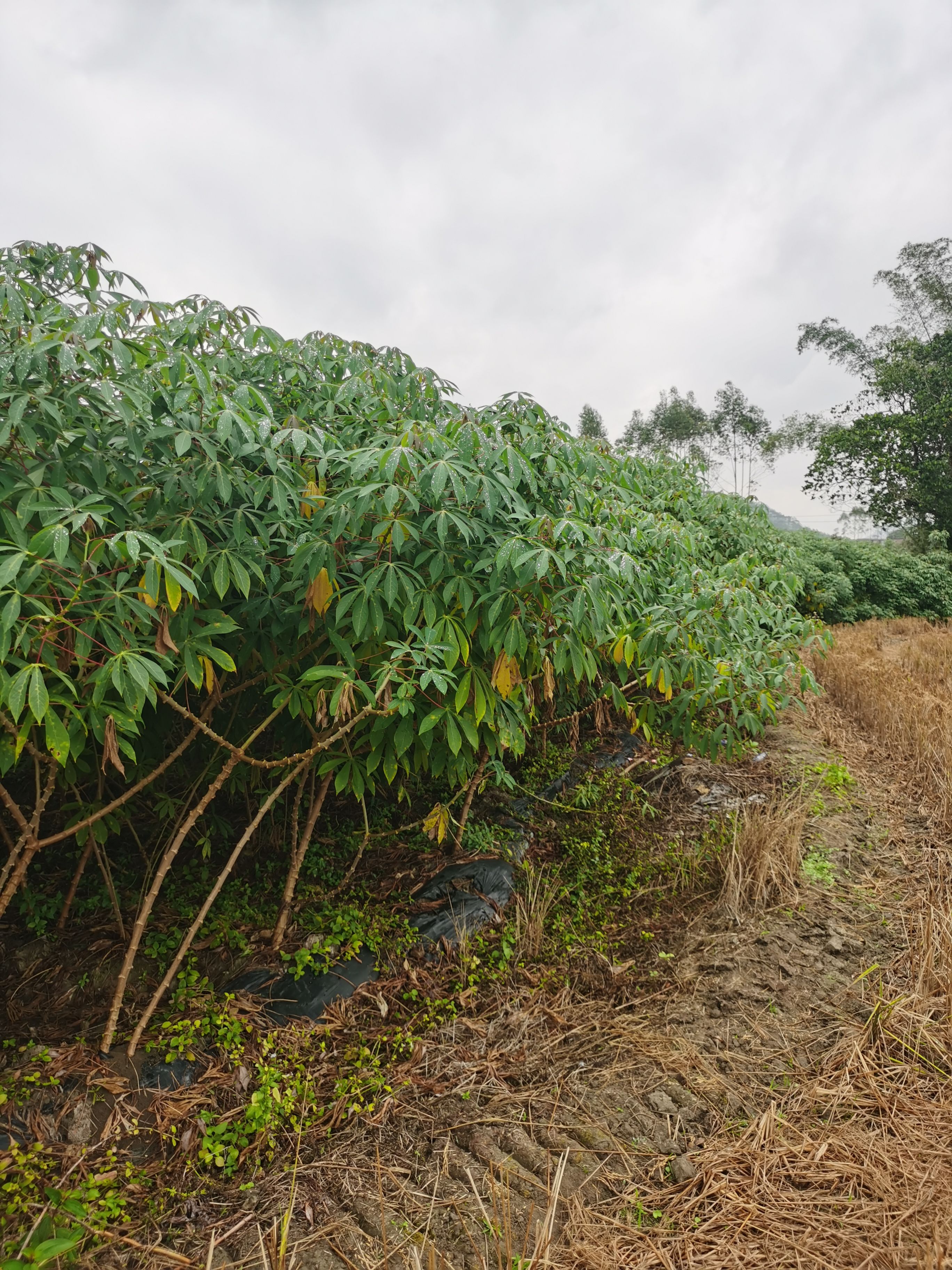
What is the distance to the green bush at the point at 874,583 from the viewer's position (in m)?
10.4

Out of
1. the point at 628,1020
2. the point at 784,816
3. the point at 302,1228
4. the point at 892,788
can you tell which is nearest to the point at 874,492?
the point at 892,788

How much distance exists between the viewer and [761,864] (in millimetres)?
2594

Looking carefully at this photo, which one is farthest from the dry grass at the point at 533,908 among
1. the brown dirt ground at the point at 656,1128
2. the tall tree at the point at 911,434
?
the tall tree at the point at 911,434

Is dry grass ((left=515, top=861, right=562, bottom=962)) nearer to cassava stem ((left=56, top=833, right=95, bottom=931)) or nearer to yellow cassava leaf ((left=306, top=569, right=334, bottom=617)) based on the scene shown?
yellow cassava leaf ((left=306, top=569, right=334, bottom=617))

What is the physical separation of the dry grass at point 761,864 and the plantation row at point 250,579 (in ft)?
2.32

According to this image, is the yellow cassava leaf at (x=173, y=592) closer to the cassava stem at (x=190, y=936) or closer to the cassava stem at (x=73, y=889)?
the cassava stem at (x=190, y=936)

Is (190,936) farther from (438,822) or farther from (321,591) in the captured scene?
(321,591)

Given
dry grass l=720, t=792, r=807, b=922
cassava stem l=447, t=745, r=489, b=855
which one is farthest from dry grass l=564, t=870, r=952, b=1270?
cassava stem l=447, t=745, r=489, b=855

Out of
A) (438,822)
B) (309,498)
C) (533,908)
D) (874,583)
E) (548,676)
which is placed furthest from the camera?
(874,583)

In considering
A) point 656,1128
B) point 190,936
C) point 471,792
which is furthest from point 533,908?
point 190,936

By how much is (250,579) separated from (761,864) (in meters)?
2.35

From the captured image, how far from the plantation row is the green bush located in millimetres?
9140

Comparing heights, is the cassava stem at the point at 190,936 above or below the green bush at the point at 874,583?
below

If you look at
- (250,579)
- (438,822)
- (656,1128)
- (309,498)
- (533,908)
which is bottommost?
(656,1128)
